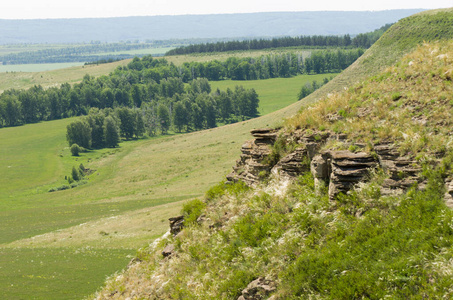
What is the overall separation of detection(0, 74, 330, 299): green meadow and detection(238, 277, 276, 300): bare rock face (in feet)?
56.4

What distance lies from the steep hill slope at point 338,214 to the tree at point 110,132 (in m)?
128

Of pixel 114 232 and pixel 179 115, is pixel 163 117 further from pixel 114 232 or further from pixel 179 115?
pixel 114 232

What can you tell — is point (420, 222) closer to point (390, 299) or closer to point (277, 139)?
point (390, 299)

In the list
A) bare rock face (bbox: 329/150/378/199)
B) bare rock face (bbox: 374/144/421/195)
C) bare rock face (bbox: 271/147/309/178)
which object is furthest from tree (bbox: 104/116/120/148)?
bare rock face (bbox: 374/144/421/195)

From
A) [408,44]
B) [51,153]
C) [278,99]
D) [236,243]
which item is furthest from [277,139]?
[278,99]

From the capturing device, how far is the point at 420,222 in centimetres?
1086

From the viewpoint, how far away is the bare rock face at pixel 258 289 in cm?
1217

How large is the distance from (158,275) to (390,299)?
34.4 ft

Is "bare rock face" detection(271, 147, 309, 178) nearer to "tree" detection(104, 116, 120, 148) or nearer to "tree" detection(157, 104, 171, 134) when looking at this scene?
"tree" detection(104, 116, 120, 148)

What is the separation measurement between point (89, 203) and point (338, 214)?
55260mm

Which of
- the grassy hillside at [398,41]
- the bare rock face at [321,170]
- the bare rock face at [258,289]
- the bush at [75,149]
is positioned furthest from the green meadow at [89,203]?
the grassy hillside at [398,41]

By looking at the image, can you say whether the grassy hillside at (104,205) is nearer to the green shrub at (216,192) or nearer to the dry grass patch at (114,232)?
the dry grass patch at (114,232)

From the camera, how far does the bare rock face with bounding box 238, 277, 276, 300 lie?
Result: 1217 cm

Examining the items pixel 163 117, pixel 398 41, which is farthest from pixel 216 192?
pixel 163 117
